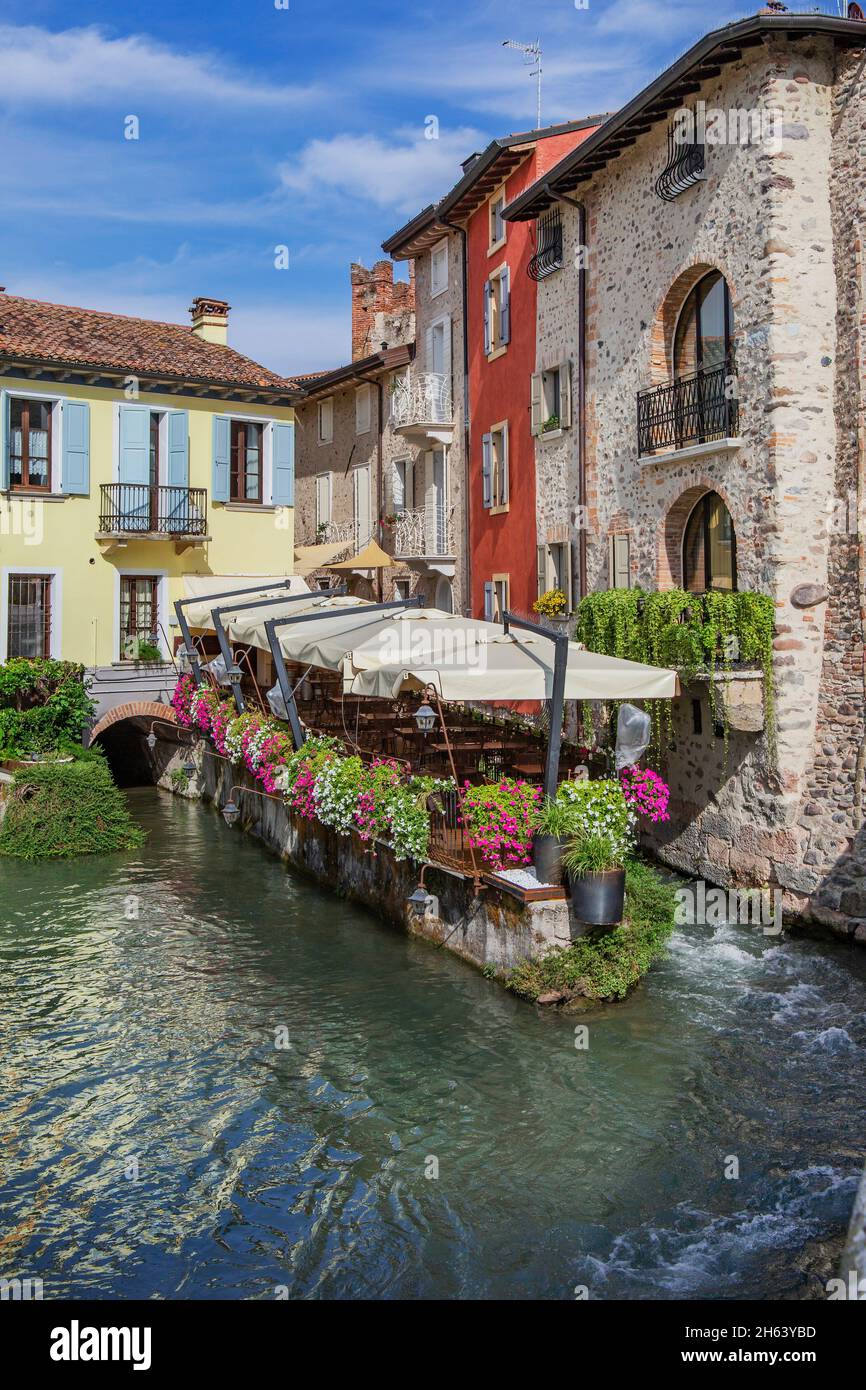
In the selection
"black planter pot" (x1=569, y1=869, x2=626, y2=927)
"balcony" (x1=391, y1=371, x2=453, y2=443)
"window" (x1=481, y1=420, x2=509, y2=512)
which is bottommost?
"black planter pot" (x1=569, y1=869, x2=626, y2=927)

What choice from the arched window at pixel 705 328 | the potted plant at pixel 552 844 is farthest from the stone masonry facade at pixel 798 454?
the potted plant at pixel 552 844

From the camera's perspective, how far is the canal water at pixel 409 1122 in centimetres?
736

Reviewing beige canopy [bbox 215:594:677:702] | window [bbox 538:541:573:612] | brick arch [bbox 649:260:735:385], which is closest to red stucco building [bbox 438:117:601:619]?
window [bbox 538:541:573:612]

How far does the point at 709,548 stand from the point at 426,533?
12081 millimetres

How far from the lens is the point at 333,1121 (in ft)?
30.5

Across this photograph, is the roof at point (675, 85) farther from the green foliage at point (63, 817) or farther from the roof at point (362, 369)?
the green foliage at point (63, 817)

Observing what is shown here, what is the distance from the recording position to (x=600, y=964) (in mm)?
11203

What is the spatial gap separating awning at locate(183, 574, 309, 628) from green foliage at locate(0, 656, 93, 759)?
2729 mm

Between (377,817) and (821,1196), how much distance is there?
681 centimetres

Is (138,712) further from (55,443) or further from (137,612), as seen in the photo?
(55,443)

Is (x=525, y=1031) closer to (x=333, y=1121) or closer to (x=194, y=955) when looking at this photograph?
(x=333, y=1121)

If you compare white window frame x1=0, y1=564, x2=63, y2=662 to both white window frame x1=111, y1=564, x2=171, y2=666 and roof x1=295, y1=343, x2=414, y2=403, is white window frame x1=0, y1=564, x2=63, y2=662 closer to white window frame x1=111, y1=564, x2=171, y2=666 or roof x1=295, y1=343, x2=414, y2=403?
white window frame x1=111, y1=564, x2=171, y2=666

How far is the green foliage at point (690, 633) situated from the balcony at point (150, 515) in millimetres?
11683

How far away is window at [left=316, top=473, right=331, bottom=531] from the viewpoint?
34.5 metres
